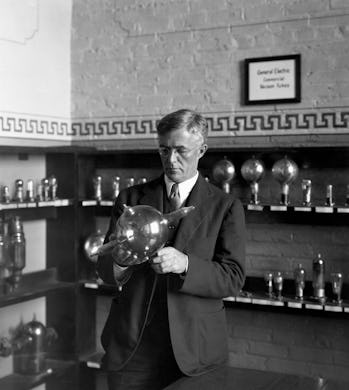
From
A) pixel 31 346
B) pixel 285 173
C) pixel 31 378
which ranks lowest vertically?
pixel 31 378

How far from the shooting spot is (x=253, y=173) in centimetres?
425

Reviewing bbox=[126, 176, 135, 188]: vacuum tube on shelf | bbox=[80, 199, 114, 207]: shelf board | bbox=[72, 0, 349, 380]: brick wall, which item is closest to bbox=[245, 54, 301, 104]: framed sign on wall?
bbox=[72, 0, 349, 380]: brick wall

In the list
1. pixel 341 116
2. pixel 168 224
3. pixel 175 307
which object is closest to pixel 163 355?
pixel 175 307

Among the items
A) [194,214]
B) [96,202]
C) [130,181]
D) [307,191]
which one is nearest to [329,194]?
[307,191]

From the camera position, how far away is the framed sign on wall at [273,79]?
4309mm

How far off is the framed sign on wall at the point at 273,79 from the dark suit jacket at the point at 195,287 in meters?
1.94

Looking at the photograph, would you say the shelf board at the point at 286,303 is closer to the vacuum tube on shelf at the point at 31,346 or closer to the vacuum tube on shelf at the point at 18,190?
the vacuum tube on shelf at the point at 31,346

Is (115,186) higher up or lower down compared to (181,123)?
lower down

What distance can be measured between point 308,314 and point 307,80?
1500 millimetres

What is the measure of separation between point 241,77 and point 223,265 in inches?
91.7

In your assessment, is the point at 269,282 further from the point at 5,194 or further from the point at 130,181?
the point at 5,194

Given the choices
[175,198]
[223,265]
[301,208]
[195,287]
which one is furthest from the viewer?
[301,208]

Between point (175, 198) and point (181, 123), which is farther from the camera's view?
point (175, 198)

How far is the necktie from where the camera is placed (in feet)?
8.48
